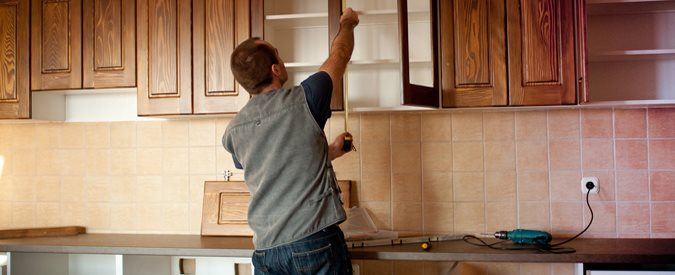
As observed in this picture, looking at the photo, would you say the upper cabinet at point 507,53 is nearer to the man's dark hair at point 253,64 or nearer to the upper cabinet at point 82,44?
the man's dark hair at point 253,64

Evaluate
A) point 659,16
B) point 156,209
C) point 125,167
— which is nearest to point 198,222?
point 156,209

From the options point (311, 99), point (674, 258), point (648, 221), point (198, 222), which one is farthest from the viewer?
point (198, 222)

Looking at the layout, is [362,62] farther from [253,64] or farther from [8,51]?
[8,51]

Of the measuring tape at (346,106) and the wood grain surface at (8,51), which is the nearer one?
the measuring tape at (346,106)

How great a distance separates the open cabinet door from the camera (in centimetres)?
230

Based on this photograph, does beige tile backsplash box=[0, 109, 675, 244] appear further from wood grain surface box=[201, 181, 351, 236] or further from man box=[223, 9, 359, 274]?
man box=[223, 9, 359, 274]

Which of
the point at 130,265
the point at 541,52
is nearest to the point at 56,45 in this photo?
the point at 130,265

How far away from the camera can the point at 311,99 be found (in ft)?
6.44

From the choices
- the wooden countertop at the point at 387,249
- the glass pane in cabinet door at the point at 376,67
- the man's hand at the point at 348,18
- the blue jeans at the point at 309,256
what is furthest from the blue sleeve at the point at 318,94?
the glass pane in cabinet door at the point at 376,67

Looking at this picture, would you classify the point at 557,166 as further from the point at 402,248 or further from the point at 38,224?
the point at 38,224

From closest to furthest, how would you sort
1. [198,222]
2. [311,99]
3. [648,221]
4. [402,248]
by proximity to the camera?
[311,99] → [402,248] → [648,221] → [198,222]

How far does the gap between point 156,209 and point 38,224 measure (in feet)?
2.10

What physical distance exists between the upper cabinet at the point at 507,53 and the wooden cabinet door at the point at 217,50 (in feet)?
2.80

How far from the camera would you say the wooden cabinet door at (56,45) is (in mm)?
2805
